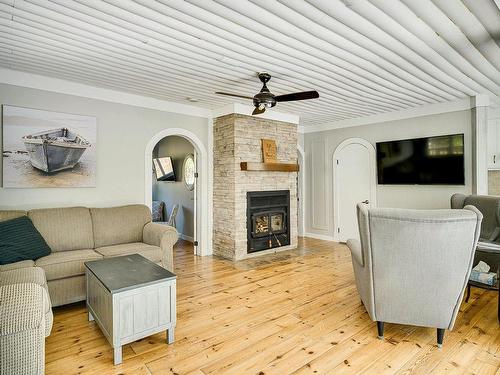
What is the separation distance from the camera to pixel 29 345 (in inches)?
54.7

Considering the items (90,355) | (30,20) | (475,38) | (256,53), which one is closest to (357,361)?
(90,355)

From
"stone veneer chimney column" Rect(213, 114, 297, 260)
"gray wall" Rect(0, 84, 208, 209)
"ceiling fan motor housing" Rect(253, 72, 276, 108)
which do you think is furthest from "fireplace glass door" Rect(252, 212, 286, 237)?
"ceiling fan motor housing" Rect(253, 72, 276, 108)

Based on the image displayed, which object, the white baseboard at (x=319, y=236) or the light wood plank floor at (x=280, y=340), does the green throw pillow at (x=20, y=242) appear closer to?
the light wood plank floor at (x=280, y=340)

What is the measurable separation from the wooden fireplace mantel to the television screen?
254 cm

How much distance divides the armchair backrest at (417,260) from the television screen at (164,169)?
5.24 metres

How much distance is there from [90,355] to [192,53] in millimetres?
2740

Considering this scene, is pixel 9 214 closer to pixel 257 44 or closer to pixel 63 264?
pixel 63 264

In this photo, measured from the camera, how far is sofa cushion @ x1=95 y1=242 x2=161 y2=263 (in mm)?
3355

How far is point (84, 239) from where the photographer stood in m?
3.57

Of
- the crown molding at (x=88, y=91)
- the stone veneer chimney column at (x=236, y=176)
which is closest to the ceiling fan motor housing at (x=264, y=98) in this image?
the stone veneer chimney column at (x=236, y=176)

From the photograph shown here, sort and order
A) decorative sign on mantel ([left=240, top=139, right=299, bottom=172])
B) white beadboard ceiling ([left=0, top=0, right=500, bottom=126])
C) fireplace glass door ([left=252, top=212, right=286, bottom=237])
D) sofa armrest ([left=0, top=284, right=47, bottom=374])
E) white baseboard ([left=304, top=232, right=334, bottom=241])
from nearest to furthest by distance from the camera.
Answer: sofa armrest ([left=0, top=284, right=47, bottom=374]) → white beadboard ceiling ([left=0, top=0, right=500, bottom=126]) → decorative sign on mantel ([left=240, top=139, right=299, bottom=172]) → fireplace glass door ([left=252, top=212, right=286, bottom=237]) → white baseboard ([left=304, top=232, right=334, bottom=241])

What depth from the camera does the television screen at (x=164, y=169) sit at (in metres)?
6.79

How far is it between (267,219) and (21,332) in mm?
4160

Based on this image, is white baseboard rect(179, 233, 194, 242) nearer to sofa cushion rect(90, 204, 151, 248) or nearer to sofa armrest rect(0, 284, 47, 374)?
sofa cushion rect(90, 204, 151, 248)
